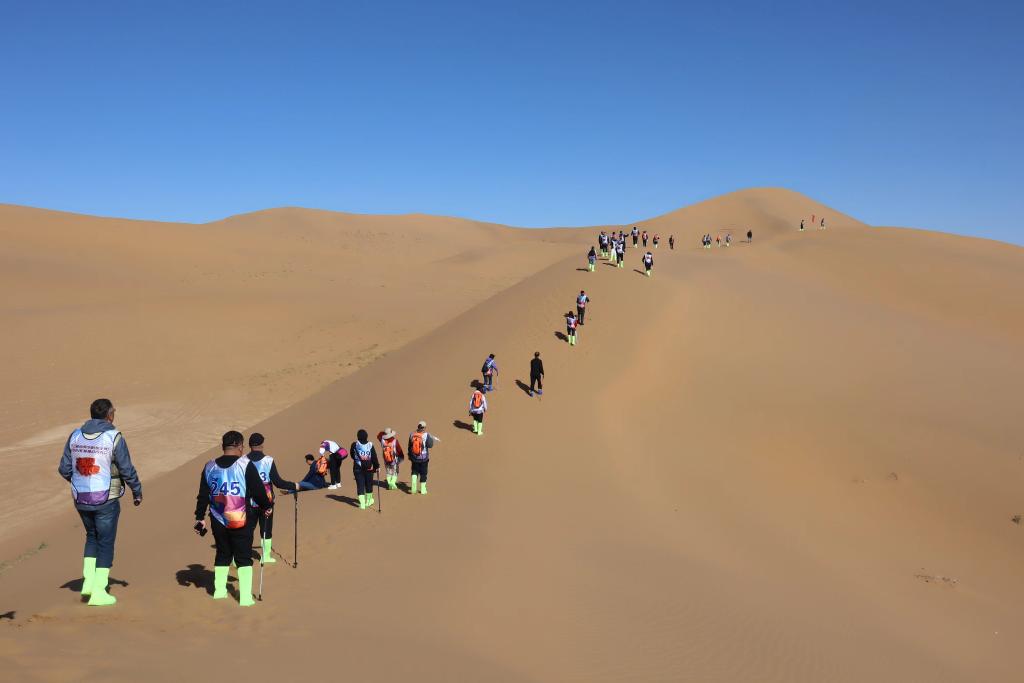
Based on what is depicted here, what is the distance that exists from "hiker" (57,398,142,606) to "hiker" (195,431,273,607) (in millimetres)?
717

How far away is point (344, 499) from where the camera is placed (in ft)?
45.6

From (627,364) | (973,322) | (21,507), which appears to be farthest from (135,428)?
(973,322)

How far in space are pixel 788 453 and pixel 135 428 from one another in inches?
853

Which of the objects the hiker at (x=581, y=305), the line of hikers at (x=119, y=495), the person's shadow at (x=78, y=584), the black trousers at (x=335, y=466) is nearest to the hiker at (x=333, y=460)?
the black trousers at (x=335, y=466)

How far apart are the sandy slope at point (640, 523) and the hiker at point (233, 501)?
61 centimetres

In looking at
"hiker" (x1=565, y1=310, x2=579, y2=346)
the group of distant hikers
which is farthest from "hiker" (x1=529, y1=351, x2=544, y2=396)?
the group of distant hikers

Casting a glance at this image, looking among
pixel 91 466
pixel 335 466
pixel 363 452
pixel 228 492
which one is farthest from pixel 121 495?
pixel 335 466

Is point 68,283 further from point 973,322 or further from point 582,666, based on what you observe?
point 973,322

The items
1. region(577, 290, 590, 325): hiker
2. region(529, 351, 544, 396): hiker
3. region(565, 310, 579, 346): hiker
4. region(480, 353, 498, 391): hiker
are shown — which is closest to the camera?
region(529, 351, 544, 396): hiker

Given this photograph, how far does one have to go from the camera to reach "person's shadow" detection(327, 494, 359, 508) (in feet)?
44.2

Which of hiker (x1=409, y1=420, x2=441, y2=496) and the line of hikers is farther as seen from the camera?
hiker (x1=409, y1=420, x2=441, y2=496)

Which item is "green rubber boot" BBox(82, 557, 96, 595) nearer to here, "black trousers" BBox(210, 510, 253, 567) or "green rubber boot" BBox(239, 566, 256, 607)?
"black trousers" BBox(210, 510, 253, 567)

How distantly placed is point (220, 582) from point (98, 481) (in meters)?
1.76

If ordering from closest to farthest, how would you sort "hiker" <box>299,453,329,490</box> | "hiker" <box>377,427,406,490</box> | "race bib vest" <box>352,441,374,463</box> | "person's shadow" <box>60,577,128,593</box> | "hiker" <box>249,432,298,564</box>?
"person's shadow" <box>60,577,128,593</box> → "hiker" <box>249,432,298,564</box> → "race bib vest" <box>352,441,374,463</box> → "hiker" <box>377,427,406,490</box> → "hiker" <box>299,453,329,490</box>
